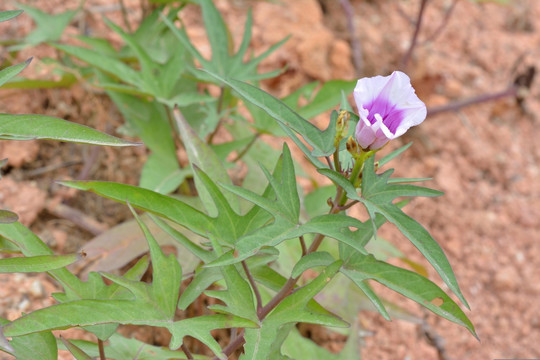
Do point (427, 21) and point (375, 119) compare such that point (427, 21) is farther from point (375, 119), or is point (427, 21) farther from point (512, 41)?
point (375, 119)

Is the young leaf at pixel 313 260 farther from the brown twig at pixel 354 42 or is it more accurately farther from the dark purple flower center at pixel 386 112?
the brown twig at pixel 354 42

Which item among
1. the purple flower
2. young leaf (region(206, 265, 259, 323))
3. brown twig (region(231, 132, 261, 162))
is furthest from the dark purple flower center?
brown twig (region(231, 132, 261, 162))

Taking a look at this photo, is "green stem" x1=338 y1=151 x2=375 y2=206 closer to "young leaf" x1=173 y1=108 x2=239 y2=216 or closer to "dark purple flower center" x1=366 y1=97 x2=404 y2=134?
"dark purple flower center" x1=366 y1=97 x2=404 y2=134

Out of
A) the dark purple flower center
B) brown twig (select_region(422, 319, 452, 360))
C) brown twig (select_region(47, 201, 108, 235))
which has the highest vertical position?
the dark purple flower center

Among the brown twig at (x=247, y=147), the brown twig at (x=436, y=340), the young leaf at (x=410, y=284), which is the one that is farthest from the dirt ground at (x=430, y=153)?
the young leaf at (x=410, y=284)

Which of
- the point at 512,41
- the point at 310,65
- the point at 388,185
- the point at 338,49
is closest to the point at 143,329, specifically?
the point at 388,185

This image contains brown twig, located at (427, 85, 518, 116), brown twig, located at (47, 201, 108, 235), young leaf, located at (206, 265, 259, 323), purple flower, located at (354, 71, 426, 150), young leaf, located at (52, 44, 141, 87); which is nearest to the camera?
purple flower, located at (354, 71, 426, 150)

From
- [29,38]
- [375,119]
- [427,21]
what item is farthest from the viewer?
[427,21]

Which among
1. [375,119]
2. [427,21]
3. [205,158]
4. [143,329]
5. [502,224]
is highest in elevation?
[375,119]

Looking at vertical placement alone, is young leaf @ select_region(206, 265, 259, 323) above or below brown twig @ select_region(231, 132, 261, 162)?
above
